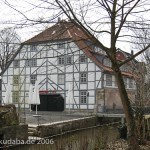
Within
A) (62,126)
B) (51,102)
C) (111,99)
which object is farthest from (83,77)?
(62,126)

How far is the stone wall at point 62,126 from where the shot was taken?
18703mm

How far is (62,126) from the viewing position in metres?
21.1

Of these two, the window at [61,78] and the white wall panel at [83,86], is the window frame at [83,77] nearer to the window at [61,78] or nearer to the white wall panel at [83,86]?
the white wall panel at [83,86]

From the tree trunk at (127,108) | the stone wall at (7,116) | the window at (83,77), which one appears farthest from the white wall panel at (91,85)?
the tree trunk at (127,108)

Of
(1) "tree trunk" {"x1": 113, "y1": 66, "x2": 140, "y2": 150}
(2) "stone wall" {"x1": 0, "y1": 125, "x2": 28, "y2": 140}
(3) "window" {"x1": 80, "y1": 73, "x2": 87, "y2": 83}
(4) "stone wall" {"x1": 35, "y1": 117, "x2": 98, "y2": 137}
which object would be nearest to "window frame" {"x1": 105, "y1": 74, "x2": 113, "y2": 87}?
(3) "window" {"x1": 80, "y1": 73, "x2": 87, "y2": 83}

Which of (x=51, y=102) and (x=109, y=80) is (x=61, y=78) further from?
(x=109, y=80)

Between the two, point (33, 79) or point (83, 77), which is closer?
point (83, 77)

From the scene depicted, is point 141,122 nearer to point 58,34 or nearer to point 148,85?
point 148,85

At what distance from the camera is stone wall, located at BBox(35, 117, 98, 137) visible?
61.4 ft

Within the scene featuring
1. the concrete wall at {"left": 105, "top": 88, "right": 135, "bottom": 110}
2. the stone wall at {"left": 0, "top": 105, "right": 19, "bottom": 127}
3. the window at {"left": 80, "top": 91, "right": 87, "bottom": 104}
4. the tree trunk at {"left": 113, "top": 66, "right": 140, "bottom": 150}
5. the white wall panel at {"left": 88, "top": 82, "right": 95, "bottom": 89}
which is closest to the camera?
the tree trunk at {"left": 113, "top": 66, "right": 140, "bottom": 150}

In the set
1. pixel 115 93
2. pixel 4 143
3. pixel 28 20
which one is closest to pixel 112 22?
pixel 28 20

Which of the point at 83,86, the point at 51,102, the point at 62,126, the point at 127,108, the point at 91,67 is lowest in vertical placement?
the point at 62,126

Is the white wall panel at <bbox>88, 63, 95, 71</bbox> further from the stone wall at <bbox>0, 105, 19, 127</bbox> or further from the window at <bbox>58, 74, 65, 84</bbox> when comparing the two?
the stone wall at <bbox>0, 105, 19, 127</bbox>

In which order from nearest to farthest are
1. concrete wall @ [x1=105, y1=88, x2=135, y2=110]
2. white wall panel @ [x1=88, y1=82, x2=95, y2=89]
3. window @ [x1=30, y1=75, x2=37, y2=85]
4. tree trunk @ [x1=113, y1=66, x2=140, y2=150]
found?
tree trunk @ [x1=113, y1=66, x2=140, y2=150] → white wall panel @ [x1=88, y1=82, x2=95, y2=89] → concrete wall @ [x1=105, y1=88, x2=135, y2=110] → window @ [x1=30, y1=75, x2=37, y2=85]
